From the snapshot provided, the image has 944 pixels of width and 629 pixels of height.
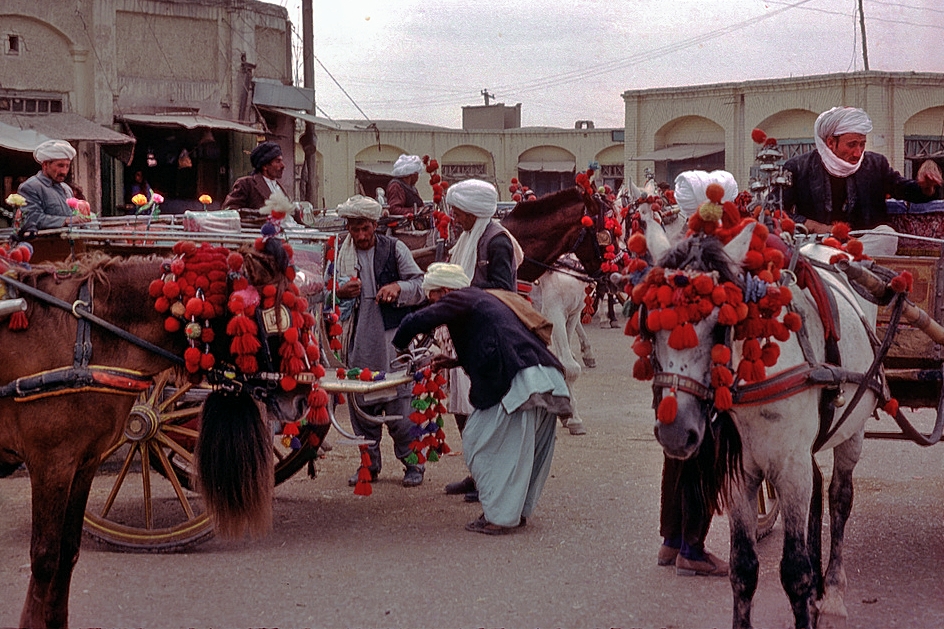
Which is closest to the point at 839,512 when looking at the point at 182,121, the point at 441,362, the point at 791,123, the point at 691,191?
the point at 691,191

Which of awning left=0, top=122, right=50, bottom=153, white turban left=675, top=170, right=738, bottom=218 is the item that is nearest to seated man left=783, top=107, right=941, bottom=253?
white turban left=675, top=170, right=738, bottom=218

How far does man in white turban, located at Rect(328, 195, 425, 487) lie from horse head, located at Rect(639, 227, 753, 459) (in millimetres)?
3684

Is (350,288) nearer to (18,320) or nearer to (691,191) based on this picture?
(691,191)

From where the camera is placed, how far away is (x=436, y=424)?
674cm

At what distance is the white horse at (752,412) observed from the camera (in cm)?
385

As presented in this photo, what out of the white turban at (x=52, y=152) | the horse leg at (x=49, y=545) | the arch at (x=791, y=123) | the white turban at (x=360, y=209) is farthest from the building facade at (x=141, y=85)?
the arch at (x=791, y=123)

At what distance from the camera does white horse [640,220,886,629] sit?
3.85 metres

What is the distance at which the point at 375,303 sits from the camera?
7.52m

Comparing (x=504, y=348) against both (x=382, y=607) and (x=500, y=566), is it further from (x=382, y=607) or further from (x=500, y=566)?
(x=382, y=607)

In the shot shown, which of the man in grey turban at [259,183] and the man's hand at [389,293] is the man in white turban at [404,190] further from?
the man's hand at [389,293]

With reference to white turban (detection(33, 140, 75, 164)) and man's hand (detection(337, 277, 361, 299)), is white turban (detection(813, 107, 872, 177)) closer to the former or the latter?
man's hand (detection(337, 277, 361, 299))

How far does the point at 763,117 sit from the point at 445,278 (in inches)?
1159

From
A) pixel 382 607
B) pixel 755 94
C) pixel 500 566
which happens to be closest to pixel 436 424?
pixel 500 566

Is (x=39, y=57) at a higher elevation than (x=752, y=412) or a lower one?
higher
